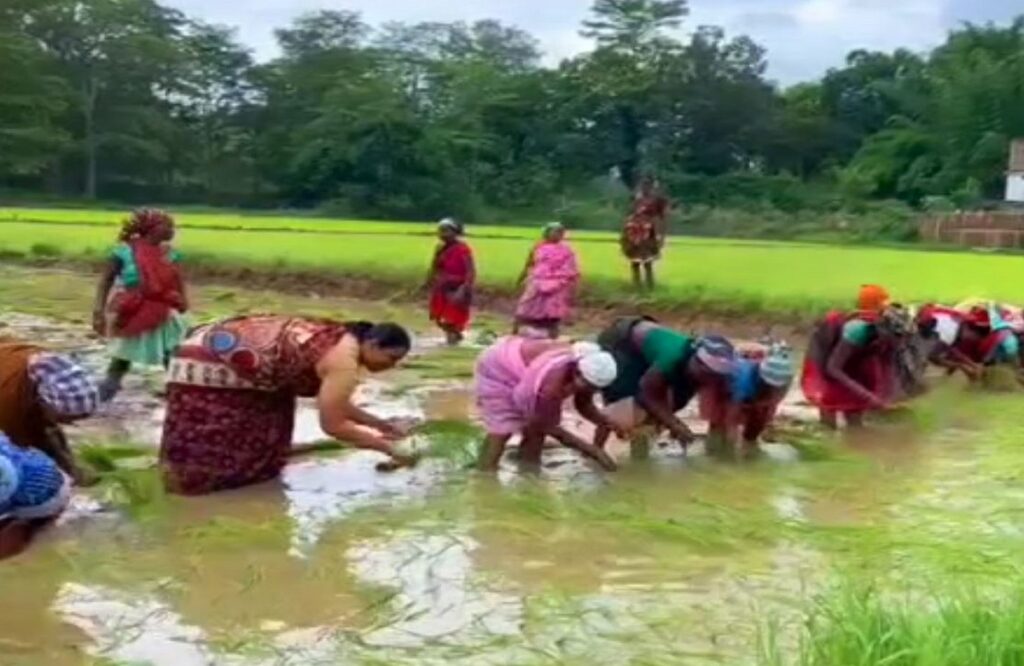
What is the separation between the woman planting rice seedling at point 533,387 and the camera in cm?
795

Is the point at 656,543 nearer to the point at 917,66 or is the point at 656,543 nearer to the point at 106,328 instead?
the point at 106,328

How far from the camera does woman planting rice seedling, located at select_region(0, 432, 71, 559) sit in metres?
5.02

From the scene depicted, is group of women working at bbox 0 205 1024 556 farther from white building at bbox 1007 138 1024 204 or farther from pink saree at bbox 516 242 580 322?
white building at bbox 1007 138 1024 204

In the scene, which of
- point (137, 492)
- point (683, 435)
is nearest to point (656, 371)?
point (683, 435)

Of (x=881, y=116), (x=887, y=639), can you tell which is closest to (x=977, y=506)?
(x=887, y=639)

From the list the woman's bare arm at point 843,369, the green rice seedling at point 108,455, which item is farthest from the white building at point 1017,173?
the green rice seedling at point 108,455

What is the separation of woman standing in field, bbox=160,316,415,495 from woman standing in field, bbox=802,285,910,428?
144 inches

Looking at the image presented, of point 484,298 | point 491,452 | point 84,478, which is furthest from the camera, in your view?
point 484,298

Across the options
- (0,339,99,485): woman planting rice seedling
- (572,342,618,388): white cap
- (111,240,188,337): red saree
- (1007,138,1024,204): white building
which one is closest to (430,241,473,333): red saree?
(111,240,188,337): red saree

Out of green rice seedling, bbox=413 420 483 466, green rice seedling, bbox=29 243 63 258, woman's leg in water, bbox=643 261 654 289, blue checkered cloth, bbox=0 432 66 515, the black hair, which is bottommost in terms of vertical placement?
green rice seedling, bbox=29 243 63 258

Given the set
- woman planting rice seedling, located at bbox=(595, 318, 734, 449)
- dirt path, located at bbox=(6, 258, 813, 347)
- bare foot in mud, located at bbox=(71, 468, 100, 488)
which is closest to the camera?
bare foot in mud, located at bbox=(71, 468, 100, 488)

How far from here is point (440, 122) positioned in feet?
184

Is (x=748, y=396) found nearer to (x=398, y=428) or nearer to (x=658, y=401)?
(x=658, y=401)

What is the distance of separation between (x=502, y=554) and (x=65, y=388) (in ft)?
6.21
